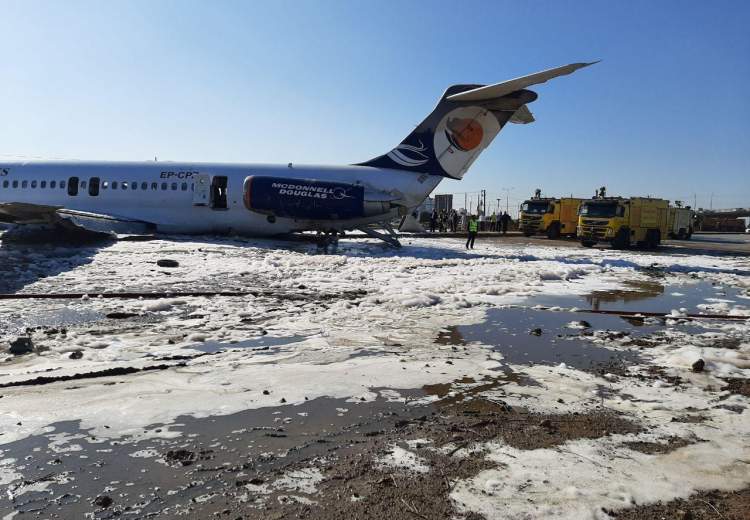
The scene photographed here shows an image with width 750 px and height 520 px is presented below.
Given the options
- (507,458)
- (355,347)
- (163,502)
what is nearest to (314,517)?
(163,502)

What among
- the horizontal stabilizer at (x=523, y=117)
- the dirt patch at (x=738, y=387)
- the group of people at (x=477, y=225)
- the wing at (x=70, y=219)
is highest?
the horizontal stabilizer at (x=523, y=117)

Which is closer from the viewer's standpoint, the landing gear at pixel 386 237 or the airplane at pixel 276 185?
the airplane at pixel 276 185

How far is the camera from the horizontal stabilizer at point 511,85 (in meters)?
13.4

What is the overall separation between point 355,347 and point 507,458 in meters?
2.57

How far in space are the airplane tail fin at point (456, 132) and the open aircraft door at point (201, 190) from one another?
6.19 meters

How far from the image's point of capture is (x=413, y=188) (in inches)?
706

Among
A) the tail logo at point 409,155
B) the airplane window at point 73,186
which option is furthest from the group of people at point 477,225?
the airplane window at point 73,186

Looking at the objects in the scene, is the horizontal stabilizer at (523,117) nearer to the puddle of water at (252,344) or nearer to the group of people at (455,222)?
the puddle of water at (252,344)

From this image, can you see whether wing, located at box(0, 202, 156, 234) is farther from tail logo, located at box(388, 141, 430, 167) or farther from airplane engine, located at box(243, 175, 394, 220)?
tail logo, located at box(388, 141, 430, 167)

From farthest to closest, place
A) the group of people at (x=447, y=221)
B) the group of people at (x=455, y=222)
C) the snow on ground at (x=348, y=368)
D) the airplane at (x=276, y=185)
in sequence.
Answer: the group of people at (x=447, y=221) < the group of people at (x=455, y=222) < the airplane at (x=276, y=185) < the snow on ground at (x=348, y=368)

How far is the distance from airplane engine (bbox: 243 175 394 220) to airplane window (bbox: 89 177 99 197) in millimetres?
5913

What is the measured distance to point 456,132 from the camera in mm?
17547

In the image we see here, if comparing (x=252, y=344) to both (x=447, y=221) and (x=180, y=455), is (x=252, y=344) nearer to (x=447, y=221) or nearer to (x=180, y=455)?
(x=180, y=455)

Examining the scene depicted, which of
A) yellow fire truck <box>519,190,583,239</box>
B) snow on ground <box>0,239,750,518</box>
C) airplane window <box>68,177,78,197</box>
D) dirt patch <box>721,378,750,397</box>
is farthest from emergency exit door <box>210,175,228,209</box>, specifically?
A: yellow fire truck <box>519,190,583,239</box>
